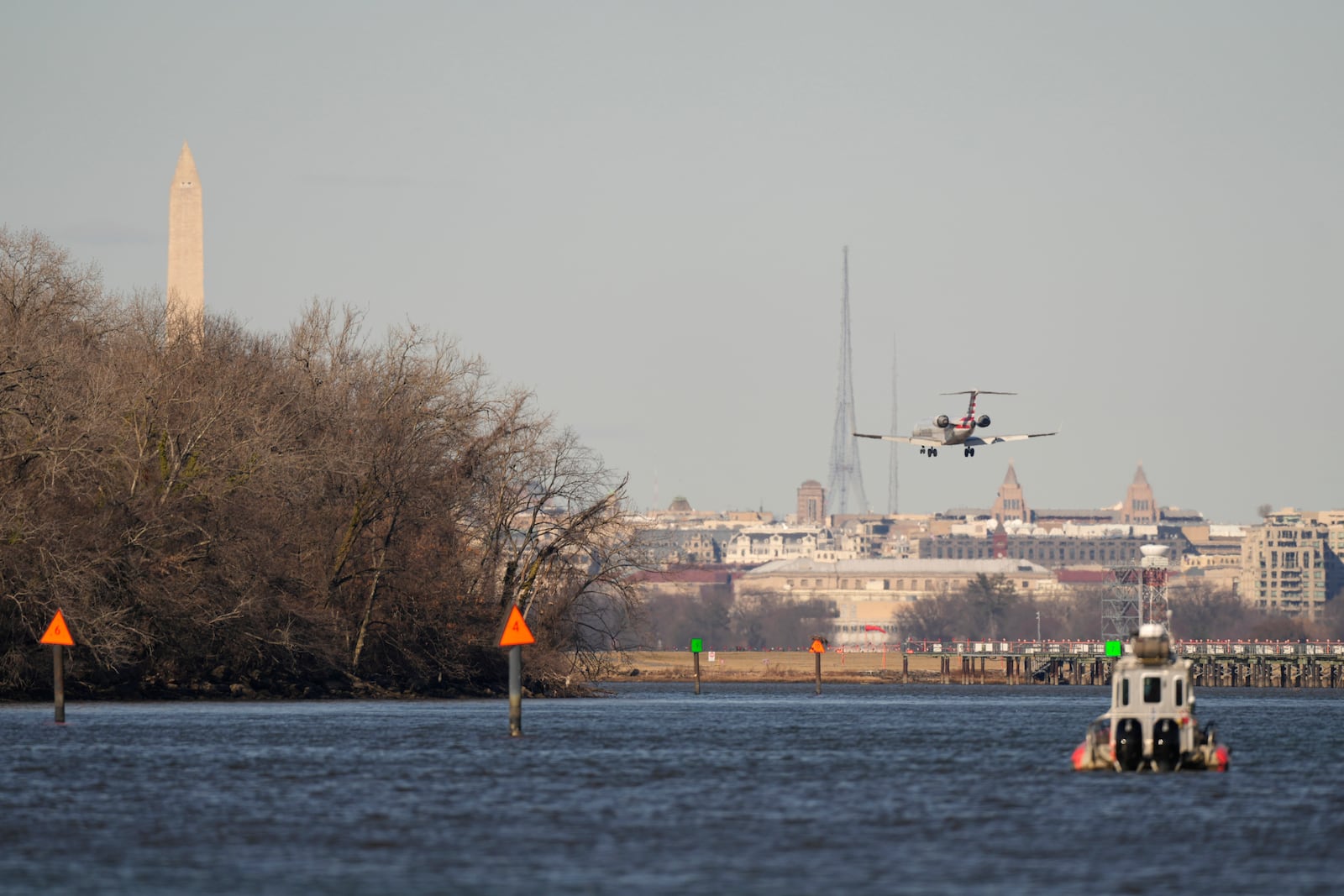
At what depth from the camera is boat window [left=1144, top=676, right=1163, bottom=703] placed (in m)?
48.7

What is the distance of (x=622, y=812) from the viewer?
4194cm

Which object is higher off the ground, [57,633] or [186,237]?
[186,237]

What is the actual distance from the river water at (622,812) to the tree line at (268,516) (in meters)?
7.22

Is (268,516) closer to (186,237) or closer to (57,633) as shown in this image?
(57,633)

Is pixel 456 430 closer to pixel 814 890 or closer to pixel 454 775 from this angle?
pixel 454 775

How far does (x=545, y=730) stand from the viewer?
68.6m

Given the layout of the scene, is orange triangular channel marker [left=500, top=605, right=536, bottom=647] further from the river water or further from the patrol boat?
the patrol boat

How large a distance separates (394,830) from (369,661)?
54.2m

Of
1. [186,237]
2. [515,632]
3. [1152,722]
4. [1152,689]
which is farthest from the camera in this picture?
[186,237]

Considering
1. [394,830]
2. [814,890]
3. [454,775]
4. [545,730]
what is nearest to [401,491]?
[545,730]

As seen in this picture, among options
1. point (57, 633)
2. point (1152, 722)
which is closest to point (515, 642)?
point (57, 633)

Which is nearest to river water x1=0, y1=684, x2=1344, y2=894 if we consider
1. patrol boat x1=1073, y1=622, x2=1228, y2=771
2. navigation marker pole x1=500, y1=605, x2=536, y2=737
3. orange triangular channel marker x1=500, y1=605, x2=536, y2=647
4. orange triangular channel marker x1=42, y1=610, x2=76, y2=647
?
patrol boat x1=1073, y1=622, x2=1228, y2=771

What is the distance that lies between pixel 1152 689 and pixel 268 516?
43.3 m

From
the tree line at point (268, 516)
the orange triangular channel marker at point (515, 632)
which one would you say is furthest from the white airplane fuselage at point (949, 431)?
the orange triangular channel marker at point (515, 632)
